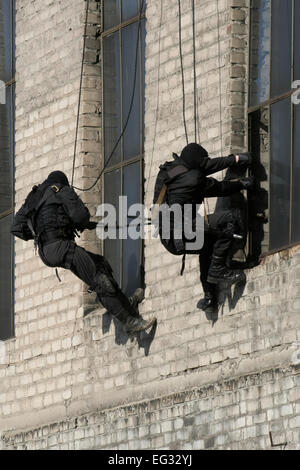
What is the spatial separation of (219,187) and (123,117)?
9.64ft

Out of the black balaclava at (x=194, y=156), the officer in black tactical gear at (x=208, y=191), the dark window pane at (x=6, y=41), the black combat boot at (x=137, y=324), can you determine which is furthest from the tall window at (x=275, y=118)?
the dark window pane at (x=6, y=41)

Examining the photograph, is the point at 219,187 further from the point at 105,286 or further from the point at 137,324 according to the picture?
the point at 137,324

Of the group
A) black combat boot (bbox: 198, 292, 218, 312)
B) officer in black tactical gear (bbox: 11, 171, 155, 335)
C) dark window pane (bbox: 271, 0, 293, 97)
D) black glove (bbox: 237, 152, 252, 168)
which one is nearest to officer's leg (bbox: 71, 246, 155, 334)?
officer in black tactical gear (bbox: 11, 171, 155, 335)

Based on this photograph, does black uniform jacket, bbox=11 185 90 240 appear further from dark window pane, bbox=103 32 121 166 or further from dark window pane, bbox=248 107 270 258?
dark window pane, bbox=248 107 270 258

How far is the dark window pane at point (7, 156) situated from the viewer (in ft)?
73.7

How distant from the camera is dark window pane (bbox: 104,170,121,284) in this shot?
2030 centimetres

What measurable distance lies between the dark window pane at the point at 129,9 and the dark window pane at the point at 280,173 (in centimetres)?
299

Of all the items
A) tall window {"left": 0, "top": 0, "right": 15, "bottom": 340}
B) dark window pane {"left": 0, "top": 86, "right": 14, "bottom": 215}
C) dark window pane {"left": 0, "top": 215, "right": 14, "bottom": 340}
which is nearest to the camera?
dark window pane {"left": 0, "top": 215, "right": 14, "bottom": 340}

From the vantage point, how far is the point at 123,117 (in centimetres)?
2042

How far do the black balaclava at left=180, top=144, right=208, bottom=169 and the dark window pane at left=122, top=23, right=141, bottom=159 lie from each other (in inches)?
94.4

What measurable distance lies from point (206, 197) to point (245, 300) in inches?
43.8

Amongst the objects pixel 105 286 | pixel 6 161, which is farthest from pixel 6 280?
pixel 105 286

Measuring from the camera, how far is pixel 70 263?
19.1 m
